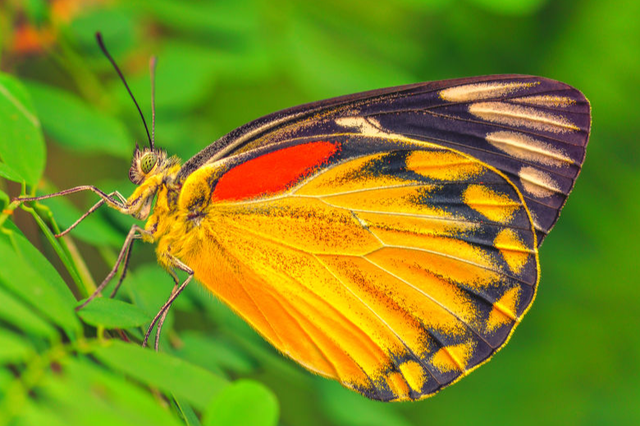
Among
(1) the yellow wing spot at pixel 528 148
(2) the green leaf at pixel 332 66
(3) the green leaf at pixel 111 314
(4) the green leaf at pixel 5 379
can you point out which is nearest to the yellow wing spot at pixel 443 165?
(1) the yellow wing spot at pixel 528 148

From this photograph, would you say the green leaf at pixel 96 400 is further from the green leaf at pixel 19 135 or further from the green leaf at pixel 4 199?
the green leaf at pixel 19 135

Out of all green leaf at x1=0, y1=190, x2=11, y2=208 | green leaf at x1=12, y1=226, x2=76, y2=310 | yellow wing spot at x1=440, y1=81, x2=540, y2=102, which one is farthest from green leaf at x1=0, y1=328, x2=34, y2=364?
yellow wing spot at x1=440, y1=81, x2=540, y2=102

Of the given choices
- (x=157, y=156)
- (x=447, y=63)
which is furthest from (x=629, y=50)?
(x=157, y=156)

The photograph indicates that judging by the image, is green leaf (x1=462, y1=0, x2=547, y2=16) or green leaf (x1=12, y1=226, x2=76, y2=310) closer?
green leaf (x1=12, y1=226, x2=76, y2=310)

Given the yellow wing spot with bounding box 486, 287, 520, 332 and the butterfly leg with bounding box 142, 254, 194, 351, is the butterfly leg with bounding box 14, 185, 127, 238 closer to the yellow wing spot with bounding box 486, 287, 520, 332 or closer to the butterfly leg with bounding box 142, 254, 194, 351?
the butterfly leg with bounding box 142, 254, 194, 351

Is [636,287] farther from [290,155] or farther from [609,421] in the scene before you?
[290,155]

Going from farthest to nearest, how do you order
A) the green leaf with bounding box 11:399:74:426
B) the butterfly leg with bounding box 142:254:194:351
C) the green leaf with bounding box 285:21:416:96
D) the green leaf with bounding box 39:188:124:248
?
1. the green leaf with bounding box 285:21:416:96
2. the green leaf with bounding box 39:188:124:248
3. the butterfly leg with bounding box 142:254:194:351
4. the green leaf with bounding box 11:399:74:426
